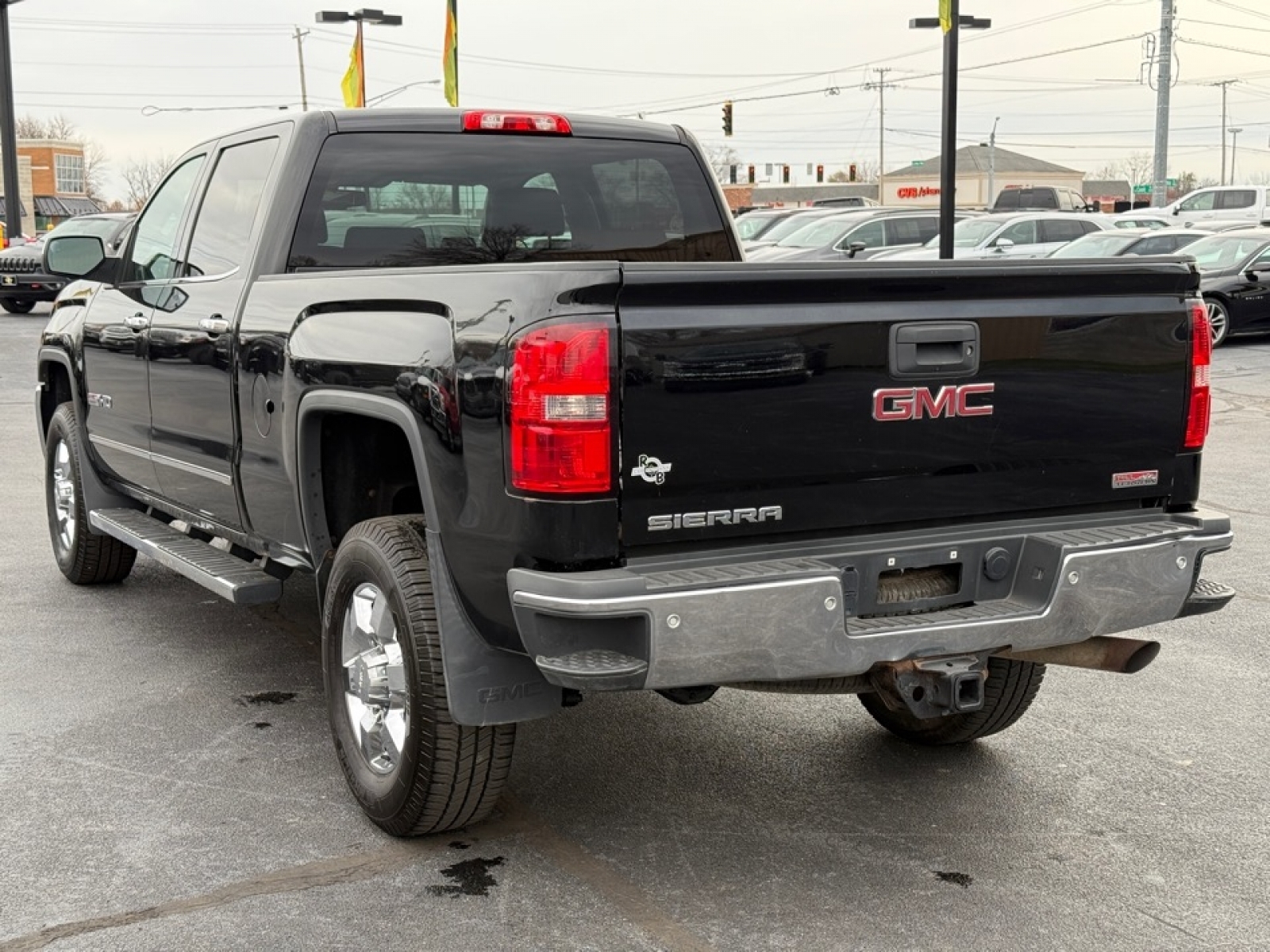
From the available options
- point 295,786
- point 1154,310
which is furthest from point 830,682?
point 295,786

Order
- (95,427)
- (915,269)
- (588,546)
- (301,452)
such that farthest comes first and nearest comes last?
(95,427) < (301,452) < (915,269) < (588,546)

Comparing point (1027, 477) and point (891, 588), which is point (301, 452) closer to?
point (891, 588)

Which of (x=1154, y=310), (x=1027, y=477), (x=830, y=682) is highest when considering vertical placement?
(x=1154, y=310)

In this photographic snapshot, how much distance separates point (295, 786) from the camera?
4.64 m

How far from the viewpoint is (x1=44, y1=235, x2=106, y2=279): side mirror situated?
6.28 metres

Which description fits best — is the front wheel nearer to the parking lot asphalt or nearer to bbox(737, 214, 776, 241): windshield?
bbox(737, 214, 776, 241): windshield

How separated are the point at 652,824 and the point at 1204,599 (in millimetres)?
1686

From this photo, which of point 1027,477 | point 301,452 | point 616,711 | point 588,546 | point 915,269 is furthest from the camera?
point 616,711

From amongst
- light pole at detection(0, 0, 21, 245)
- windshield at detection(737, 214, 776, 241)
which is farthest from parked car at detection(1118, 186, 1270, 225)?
light pole at detection(0, 0, 21, 245)

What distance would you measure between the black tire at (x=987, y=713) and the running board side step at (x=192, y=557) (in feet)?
6.99

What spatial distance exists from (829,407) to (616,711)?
2.07 meters

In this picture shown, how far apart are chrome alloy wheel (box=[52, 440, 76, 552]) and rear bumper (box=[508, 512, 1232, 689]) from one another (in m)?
4.45

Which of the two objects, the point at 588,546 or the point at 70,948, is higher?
the point at 588,546

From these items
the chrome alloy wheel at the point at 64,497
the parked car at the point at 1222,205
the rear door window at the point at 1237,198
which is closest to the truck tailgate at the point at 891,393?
the chrome alloy wheel at the point at 64,497
